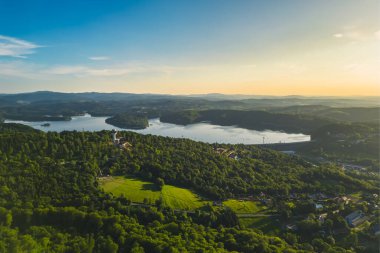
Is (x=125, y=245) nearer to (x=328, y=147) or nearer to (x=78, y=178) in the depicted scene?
(x=78, y=178)

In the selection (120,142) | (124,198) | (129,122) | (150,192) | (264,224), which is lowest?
(264,224)

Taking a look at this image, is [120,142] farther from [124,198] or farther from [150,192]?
[124,198]

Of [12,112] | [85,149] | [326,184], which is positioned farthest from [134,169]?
[12,112]

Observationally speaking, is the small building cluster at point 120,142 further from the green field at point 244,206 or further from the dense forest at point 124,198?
the green field at point 244,206

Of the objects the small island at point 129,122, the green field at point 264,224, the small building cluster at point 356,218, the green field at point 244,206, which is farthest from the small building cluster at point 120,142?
the small island at point 129,122

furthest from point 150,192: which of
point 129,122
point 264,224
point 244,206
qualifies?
point 129,122
